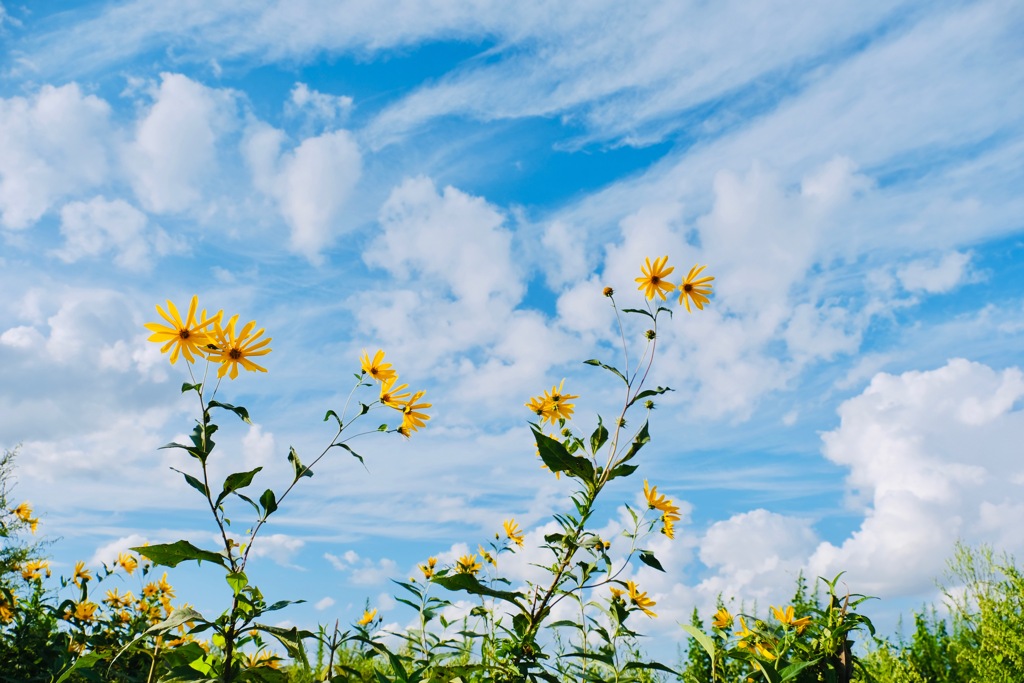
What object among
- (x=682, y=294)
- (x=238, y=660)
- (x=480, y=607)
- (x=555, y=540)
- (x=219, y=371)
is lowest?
(x=238, y=660)

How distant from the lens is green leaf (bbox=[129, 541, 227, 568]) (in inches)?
64.9

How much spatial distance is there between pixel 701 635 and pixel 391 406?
137 centimetres

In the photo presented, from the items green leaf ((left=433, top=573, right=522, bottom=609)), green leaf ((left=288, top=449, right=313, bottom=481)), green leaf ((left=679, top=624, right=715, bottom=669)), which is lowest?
green leaf ((left=679, top=624, right=715, bottom=669))

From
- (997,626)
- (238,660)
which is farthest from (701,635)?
(997,626)

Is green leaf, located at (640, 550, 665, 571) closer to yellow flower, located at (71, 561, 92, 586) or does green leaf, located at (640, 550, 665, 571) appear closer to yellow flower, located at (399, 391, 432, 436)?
yellow flower, located at (399, 391, 432, 436)

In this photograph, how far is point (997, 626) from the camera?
124 inches

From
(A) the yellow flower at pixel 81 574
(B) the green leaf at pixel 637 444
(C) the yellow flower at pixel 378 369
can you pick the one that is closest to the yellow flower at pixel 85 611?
(A) the yellow flower at pixel 81 574

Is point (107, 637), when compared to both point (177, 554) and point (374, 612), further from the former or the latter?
point (177, 554)

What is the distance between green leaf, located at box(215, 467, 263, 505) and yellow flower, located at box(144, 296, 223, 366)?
36 centimetres

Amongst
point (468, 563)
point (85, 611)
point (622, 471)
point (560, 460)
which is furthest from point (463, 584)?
point (85, 611)

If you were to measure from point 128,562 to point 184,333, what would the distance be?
152 inches

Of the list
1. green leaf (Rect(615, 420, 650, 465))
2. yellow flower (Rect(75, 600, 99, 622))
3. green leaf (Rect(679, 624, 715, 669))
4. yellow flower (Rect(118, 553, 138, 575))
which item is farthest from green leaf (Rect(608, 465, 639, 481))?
yellow flower (Rect(118, 553, 138, 575))

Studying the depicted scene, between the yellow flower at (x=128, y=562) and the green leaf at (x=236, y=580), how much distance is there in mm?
3829

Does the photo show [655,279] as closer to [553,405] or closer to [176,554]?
[553,405]
